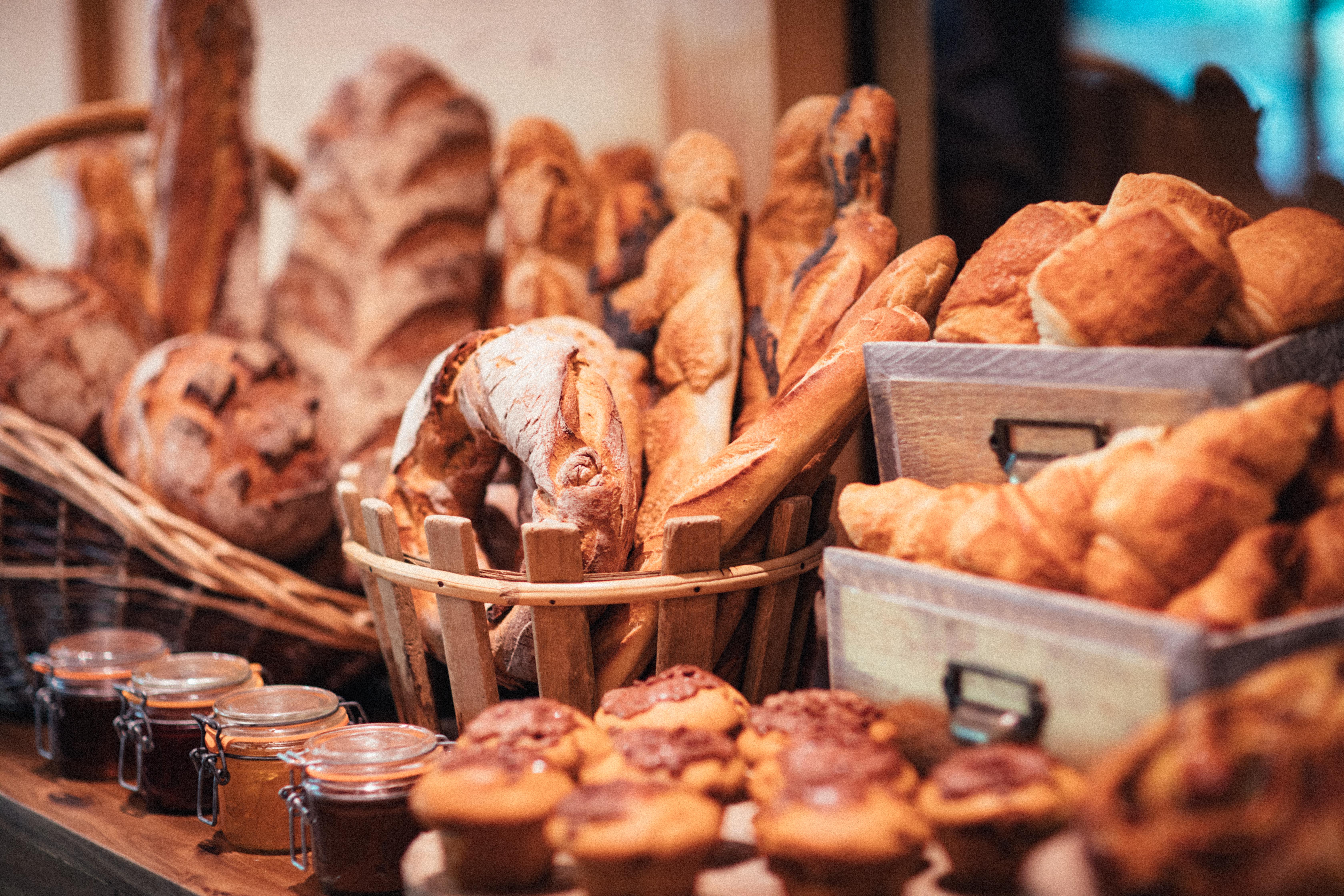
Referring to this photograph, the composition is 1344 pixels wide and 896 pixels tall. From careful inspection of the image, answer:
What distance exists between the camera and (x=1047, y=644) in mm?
784

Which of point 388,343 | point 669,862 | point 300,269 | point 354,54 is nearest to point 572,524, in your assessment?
point 669,862

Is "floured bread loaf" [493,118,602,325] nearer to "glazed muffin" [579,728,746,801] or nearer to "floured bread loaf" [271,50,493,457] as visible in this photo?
"floured bread loaf" [271,50,493,457]

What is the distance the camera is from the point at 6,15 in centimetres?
376

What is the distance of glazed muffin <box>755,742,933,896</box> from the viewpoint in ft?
2.41

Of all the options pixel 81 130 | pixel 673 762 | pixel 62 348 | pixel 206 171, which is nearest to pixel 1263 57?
pixel 673 762

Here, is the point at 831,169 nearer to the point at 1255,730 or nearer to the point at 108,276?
the point at 1255,730

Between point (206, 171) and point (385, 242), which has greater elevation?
point (206, 171)

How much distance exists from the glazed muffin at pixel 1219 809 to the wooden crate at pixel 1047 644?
57 millimetres

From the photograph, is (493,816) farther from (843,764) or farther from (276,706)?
(276,706)

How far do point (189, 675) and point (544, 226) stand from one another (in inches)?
34.6

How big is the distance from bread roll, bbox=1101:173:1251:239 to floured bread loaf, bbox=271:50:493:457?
1.20 m

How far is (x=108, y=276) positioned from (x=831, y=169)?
1616 mm

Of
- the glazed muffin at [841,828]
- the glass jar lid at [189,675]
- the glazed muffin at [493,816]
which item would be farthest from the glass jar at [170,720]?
the glazed muffin at [841,828]

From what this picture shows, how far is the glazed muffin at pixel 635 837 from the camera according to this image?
0.75 m
